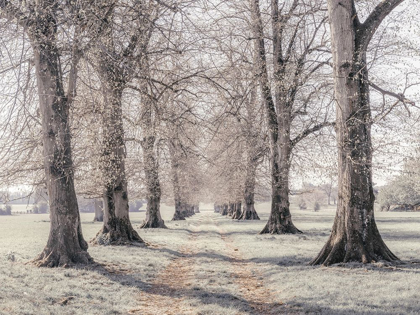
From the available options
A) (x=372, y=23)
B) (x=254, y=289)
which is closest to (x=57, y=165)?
(x=254, y=289)

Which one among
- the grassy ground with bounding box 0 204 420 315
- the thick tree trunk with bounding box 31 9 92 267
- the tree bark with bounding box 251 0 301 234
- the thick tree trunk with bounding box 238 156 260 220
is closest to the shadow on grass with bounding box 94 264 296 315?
the grassy ground with bounding box 0 204 420 315

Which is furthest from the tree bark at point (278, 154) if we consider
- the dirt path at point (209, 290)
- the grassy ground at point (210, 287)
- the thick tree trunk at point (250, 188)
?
the dirt path at point (209, 290)

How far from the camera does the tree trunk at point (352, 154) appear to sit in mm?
10523

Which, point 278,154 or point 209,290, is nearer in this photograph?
point 209,290

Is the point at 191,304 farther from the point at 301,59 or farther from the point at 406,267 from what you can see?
the point at 301,59

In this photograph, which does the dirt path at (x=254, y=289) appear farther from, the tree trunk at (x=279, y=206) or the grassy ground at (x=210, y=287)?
the tree trunk at (x=279, y=206)

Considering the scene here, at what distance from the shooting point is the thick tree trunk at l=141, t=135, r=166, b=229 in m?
20.3

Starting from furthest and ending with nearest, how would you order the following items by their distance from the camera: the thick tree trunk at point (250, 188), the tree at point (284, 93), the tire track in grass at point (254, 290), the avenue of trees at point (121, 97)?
the thick tree trunk at point (250, 188)
the tree at point (284, 93)
the avenue of trees at point (121, 97)
the tire track in grass at point (254, 290)

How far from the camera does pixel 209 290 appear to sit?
28.4 feet

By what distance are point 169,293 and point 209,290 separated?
0.89 meters

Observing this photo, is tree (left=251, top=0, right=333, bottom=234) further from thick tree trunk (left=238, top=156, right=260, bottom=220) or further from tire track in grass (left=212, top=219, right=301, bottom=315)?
tire track in grass (left=212, top=219, right=301, bottom=315)

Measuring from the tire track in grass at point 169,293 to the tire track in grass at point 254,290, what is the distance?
1224 millimetres

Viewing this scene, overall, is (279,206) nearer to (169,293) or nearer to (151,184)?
(151,184)

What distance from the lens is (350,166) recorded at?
35.3 feet
